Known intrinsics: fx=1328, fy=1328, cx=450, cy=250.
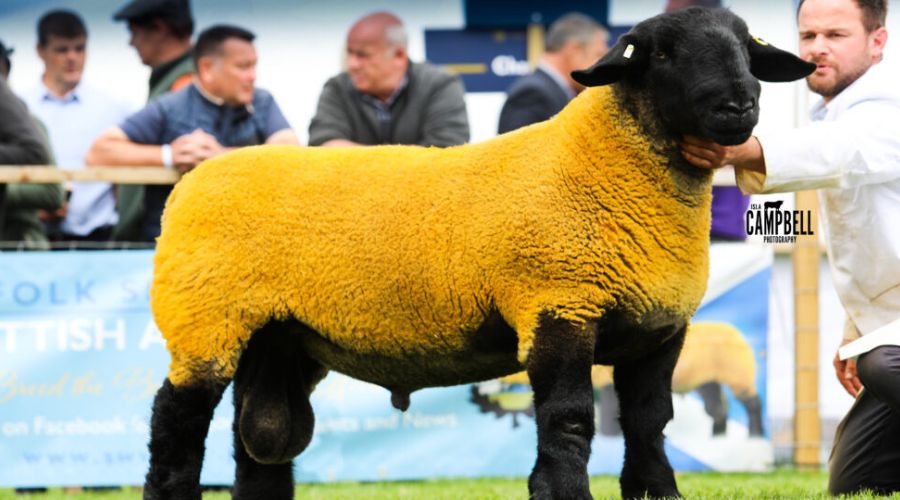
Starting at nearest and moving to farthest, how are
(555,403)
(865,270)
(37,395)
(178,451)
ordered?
(555,403), (178,451), (865,270), (37,395)

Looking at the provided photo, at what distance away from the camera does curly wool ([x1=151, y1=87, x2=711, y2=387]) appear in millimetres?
4516

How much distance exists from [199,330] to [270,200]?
22.1 inches

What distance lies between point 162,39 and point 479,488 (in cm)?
379

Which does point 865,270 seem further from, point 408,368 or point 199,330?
point 199,330

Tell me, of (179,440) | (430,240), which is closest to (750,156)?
(430,240)

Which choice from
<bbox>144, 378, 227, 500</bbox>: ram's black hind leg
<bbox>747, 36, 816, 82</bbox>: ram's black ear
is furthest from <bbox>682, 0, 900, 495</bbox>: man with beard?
<bbox>144, 378, 227, 500</bbox>: ram's black hind leg

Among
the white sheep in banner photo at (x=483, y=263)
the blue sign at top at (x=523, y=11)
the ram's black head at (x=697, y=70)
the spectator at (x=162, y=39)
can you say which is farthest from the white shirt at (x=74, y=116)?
the ram's black head at (x=697, y=70)

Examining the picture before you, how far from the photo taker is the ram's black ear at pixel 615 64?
442cm

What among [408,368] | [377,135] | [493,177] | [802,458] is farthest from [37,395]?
[802,458]

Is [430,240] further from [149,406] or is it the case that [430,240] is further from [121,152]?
[121,152]

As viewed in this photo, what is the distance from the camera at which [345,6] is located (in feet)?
33.8

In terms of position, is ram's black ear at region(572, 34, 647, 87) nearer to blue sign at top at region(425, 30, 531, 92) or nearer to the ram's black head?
the ram's black head

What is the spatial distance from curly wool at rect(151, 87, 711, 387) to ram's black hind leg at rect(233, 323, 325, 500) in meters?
0.29

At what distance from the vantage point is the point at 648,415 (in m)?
4.85
